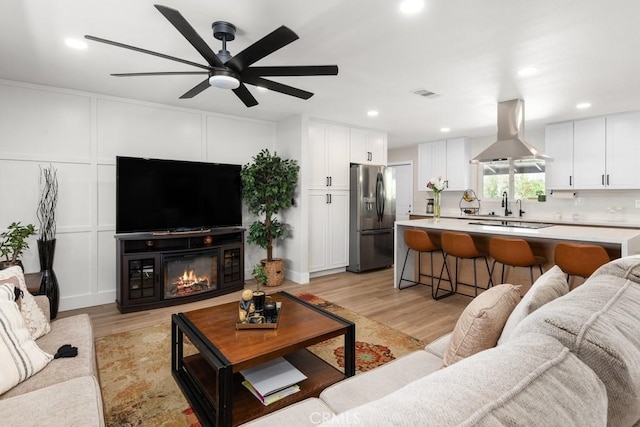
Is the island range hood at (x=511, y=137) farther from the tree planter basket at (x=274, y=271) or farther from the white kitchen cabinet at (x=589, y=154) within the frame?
the tree planter basket at (x=274, y=271)

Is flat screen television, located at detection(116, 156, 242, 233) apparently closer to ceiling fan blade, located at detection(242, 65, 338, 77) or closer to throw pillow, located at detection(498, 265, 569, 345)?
ceiling fan blade, located at detection(242, 65, 338, 77)

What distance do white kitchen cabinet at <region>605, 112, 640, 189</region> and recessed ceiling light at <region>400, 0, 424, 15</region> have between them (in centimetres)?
440

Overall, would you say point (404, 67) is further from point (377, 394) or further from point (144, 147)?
point (144, 147)

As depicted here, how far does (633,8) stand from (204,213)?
169 inches

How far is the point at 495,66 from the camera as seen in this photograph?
10.0 ft

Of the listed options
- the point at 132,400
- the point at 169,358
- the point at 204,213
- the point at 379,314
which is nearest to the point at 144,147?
the point at 204,213

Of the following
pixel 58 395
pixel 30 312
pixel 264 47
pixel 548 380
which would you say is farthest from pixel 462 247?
pixel 30 312

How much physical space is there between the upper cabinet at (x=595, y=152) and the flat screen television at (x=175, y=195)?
4.93 metres

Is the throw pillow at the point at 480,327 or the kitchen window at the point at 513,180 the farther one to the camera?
the kitchen window at the point at 513,180

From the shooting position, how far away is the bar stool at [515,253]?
3275 millimetres

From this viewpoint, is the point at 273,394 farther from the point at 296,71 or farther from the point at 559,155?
the point at 559,155

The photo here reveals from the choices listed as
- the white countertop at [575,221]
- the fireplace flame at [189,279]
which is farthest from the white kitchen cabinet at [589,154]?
the fireplace flame at [189,279]

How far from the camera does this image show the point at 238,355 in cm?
173

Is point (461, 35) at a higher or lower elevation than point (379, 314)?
higher
